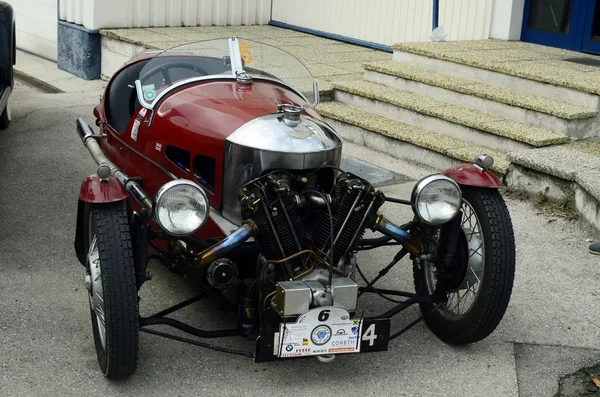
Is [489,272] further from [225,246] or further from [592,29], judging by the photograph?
[592,29]

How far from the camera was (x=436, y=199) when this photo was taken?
4328 millimetres

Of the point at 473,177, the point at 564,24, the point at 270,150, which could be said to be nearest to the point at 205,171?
the point at 270,150

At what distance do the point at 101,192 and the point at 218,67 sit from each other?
5.14ft

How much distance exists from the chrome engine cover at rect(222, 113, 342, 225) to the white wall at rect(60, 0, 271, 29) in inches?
276

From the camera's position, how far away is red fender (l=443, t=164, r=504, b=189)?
451 centimetres

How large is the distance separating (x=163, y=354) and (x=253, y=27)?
8530 millimetres

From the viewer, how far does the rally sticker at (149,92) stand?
17.2 ft

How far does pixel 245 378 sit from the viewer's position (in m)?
4.25

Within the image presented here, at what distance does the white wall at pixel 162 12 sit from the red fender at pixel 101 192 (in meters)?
7.30

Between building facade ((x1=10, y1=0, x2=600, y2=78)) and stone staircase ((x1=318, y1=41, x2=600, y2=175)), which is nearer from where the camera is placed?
stone staircase ((x1=318, y1=41, x2=600, y2=175))

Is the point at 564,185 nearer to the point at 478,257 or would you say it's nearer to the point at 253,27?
the point at 478,257

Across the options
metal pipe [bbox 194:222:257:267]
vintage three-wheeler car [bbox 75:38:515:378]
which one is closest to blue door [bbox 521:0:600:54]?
vintage three-wheeler car [bbox 75:38:515:378]

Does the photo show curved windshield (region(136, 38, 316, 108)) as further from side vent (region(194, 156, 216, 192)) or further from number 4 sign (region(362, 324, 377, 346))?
number 4 sign (region(362, 324, 377, 346))

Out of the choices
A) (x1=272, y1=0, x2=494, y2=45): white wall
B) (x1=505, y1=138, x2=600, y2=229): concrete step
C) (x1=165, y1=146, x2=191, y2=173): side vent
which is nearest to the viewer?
(x1=165, y1=146, x2=191, y2=173): side vent
